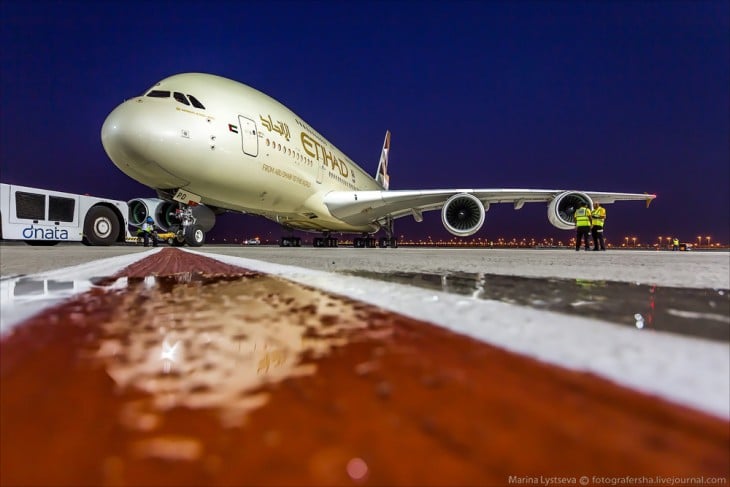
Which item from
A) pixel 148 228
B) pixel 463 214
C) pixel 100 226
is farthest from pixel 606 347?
pixel 148 228

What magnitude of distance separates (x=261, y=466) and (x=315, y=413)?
0.25 feet

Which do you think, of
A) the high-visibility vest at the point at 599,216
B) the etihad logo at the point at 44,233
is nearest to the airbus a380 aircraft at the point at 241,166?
the high-visibility vest at the point at 599,216

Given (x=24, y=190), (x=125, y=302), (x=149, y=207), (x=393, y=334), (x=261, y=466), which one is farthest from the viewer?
(x=149, y=207)

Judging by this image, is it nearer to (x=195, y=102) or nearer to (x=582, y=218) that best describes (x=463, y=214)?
(x=582, y=218)

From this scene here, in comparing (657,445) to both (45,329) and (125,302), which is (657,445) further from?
(125,302)

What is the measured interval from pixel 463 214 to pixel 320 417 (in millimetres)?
9113

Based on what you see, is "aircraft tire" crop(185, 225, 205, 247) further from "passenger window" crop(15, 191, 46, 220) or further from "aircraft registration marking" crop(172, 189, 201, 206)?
"passenger window" crop(15, 191, 46, 220)

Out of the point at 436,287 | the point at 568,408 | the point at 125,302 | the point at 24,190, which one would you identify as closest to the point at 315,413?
the point at 568,408

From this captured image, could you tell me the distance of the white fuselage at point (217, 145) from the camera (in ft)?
20.7

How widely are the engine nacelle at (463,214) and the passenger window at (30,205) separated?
324 inches

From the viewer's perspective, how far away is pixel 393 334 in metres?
0.62

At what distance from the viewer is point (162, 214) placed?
489 inches

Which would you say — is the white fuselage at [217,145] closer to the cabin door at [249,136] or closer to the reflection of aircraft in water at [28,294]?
the cabin door at [249,136]

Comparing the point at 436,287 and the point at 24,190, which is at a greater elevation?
the point at 24,190
